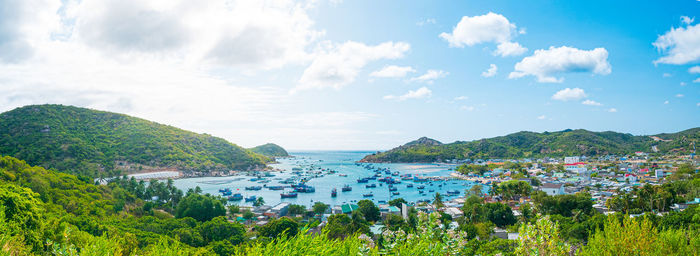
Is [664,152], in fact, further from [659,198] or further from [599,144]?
[659,198]

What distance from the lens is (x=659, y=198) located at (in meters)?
20.1

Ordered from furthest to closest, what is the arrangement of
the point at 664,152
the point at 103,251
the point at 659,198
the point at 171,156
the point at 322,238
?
the point at 664,152 → the point at 171,156 → the point at 659,198 → the point at 103,251 → the point at 322,238

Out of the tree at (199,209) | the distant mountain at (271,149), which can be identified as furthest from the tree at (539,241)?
the distant mountain at (271,149)

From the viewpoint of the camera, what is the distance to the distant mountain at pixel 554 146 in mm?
75438

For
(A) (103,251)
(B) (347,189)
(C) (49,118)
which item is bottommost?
(B) (347,189)

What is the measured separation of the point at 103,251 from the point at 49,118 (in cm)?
7034

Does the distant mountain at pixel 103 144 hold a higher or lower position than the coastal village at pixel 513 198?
higher

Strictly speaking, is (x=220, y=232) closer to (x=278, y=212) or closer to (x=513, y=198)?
(x=278, y=212)

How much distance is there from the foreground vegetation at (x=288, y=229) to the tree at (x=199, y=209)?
0.21 feet

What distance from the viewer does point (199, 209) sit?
71.4 ft

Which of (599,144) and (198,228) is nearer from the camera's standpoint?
(198,228)

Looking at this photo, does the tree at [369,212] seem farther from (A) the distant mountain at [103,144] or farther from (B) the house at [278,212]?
(A) the distant mountain at [103,144]

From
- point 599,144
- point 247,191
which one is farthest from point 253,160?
point 599,144

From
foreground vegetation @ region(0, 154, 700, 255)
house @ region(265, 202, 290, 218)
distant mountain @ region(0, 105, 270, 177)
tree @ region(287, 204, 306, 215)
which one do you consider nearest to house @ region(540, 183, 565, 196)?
foreground vegetation @ region(0, 154, 700, 255)
